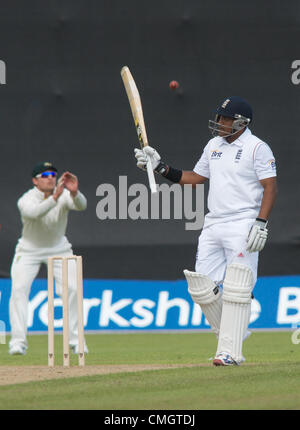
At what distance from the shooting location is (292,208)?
29.6 ft

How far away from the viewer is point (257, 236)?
203 inches

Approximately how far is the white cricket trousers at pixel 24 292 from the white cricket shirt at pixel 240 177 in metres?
2.12

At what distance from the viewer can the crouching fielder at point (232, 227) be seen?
523 cm

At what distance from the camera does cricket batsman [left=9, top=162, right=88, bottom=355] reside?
7273 millimetres

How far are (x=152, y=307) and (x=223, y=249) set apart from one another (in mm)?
3536

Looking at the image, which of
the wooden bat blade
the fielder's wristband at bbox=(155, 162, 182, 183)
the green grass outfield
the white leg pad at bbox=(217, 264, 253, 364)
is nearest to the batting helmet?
the fielder's wristband at bbox=(155, 162, 182, 183)

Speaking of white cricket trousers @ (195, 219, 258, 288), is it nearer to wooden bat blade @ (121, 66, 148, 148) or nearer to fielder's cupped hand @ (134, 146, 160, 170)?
fielder's cupped hand @ (134, 146, 160, 170)

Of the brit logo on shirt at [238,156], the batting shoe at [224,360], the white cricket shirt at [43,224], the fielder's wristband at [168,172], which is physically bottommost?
the batting shoe at [224,360]

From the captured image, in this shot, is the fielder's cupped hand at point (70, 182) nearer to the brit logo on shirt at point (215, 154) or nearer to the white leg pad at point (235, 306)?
the brit logo on shirt at point (215, 154)

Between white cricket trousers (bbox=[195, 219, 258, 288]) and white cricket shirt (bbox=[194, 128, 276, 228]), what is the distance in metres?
0.05

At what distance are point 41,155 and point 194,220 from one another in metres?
1.55

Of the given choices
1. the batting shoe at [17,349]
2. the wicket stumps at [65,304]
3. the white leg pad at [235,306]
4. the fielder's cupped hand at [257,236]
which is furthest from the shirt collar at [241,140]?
the batting shoe at [17,349]

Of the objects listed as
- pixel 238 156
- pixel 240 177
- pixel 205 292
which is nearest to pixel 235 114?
pixel 238 156
